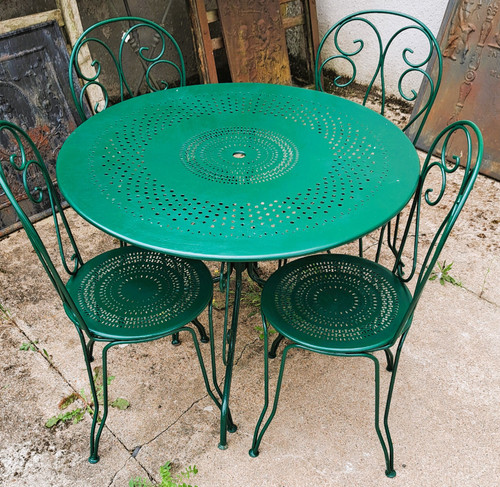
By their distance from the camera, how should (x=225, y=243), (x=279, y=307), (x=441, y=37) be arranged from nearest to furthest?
(x=225, y=243) → (x=279, y=307) → (x=441, y=37)

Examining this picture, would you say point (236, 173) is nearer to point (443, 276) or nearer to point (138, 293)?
point (138, 293)

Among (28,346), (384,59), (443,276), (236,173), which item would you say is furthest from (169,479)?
(384,59)

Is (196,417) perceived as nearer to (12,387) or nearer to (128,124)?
(12,387)

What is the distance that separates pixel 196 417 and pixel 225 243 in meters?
0.91

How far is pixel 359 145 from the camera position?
182cm

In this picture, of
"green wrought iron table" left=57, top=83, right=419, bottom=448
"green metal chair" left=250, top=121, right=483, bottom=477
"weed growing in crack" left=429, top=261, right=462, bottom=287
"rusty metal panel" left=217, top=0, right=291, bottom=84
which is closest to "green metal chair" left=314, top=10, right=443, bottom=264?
"rusty metal panel" left=217, top=0, right=291, bottom=84

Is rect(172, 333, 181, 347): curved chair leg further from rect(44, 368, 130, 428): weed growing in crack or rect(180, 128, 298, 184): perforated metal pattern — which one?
rect(180, 128, 298, 184): perforated metal pattern

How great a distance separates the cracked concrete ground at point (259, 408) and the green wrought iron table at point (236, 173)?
0.75 ft

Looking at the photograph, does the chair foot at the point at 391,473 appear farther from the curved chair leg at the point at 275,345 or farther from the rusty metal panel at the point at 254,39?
the rusty metal panel at the point at 254,39

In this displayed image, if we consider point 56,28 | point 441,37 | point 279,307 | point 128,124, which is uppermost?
point 56,28

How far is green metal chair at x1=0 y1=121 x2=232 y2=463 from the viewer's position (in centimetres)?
160

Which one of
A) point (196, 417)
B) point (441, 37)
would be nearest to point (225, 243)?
point (196, 417)

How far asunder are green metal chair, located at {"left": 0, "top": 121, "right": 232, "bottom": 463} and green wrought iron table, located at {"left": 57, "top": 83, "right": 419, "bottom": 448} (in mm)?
162

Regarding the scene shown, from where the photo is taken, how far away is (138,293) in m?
1.75
